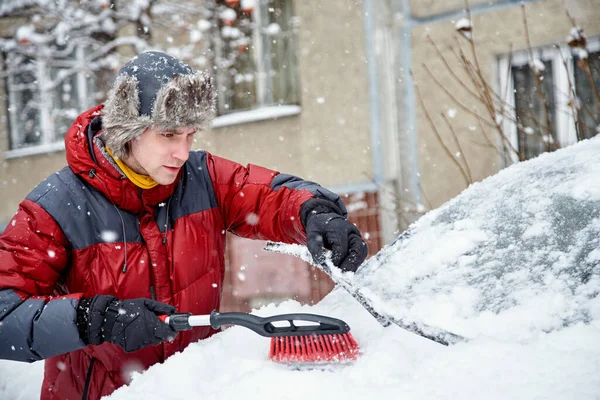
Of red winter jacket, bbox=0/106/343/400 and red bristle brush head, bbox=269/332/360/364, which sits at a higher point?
red winter jacket, bbox=0/106/343/400

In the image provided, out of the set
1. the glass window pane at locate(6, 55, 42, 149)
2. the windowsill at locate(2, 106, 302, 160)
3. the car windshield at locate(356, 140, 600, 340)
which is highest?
the glass window pane at locate(6, 55, 42, 149)

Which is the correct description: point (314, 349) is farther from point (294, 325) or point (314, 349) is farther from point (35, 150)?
point (35, 150)

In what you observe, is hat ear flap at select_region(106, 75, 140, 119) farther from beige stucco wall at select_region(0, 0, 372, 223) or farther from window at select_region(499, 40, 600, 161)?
beige stucco wall at select_region(0, 0, 372, 223)

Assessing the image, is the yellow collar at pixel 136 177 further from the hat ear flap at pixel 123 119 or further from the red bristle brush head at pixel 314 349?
the red bristle brush head at pixel 314 349

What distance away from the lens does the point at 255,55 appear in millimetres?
7305

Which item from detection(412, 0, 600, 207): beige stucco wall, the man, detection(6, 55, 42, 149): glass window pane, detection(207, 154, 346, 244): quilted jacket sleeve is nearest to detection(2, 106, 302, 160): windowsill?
detection(412, 0, 600, 207): beige stucco wall

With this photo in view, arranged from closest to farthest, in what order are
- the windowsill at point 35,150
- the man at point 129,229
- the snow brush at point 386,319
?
the snow brush at point 386,319 → the man at point 129,229 → the windowsill at point 35,150

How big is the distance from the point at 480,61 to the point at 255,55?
2.73 m

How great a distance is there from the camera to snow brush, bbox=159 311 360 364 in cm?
159

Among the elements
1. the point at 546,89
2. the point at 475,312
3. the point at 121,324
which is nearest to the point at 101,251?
the point at 121,324

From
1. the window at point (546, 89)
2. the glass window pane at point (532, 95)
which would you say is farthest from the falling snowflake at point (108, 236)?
the glass window pane at point (532, 95)

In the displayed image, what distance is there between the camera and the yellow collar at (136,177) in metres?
2.04

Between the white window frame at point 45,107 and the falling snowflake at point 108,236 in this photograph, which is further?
the white window frame at point 45,107

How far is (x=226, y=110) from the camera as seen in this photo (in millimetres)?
7586
